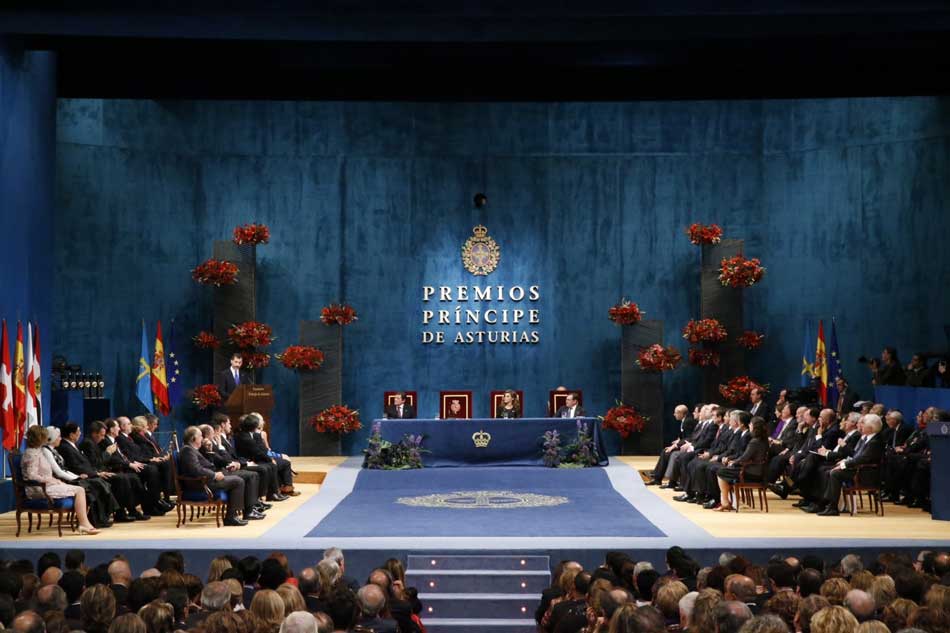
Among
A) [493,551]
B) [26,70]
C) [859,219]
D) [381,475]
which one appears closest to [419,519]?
[493,551]

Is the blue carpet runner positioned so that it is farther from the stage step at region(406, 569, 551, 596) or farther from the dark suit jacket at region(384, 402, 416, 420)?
the dark suit jacket at region(384, 402, 416, 420)

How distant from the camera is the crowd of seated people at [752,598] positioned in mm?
4562

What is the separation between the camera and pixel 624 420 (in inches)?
698

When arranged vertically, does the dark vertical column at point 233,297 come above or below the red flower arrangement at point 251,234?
below

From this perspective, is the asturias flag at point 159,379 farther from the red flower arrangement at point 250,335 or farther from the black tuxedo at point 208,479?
the black tuxedo at point 208,479

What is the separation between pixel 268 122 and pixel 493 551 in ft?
35.9

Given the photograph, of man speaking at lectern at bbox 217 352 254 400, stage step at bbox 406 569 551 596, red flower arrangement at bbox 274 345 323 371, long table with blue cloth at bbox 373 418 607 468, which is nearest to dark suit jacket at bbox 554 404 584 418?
long table with blue cloth at bbox 373 418 607 468

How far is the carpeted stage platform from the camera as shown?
30.9 feet

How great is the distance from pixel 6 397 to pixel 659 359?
915 cm

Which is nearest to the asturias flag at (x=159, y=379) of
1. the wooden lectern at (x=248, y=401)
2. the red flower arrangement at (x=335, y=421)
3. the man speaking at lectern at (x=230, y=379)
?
the man speaking at lectern at (x=230, y=379)

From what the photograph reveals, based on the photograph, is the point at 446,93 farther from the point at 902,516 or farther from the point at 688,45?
the point at 902,516

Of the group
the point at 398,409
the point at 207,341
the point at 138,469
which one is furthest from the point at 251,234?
the point at 138,469

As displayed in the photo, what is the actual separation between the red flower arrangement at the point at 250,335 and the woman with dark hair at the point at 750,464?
7349mm

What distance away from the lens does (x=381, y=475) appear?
15.2 metres
